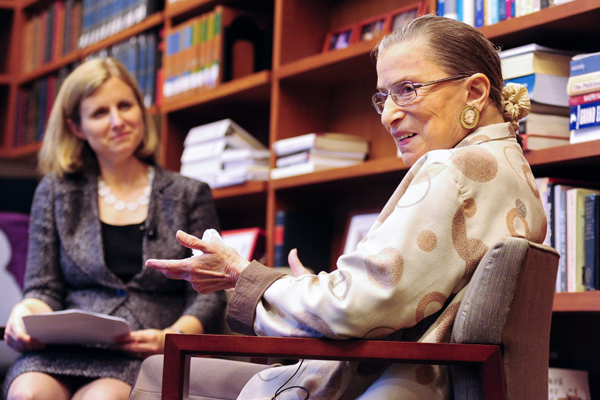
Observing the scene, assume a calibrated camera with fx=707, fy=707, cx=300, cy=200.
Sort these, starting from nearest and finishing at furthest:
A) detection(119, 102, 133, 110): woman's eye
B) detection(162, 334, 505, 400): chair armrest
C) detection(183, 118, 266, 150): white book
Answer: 1. detection(162, 334, 505, 400): chair armrest
2. detection(119, 102, 133, 110): woman's eye
3. detection(183, 118, 266, 150): white book

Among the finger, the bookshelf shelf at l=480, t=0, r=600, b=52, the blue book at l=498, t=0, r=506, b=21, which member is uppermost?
the blue book at l=498, t=0, r=506, b=21

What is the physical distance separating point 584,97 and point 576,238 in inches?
14.4

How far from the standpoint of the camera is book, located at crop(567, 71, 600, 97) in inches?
71.1

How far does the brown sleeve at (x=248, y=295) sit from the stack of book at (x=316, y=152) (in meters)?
1.36

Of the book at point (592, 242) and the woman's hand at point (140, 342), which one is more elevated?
the book at point (592, 242)

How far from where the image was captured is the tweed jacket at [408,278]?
107cm

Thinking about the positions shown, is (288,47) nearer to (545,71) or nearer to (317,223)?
(317,223)

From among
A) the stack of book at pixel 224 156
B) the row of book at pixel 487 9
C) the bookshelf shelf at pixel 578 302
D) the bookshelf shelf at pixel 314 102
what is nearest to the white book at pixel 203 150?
the stack of book at pixel 224 156

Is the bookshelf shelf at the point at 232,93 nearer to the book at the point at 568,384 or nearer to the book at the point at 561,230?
the book at the point at 561,230

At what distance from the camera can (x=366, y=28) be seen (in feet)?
8.95

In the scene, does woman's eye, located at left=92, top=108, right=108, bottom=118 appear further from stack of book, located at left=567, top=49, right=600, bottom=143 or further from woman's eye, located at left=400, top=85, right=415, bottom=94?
stack of book, located at left=567, top=49, right=600, bottom=143

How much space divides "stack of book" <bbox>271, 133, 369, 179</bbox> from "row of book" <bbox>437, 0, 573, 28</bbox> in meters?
0.61

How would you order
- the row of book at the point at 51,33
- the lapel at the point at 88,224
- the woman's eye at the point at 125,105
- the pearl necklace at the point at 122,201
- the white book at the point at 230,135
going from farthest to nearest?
the row of book at the point at 51,33 < the white book at the point at 230,135 < the woman's eye at the point at 125,105 < the pearl necklace at the point at 122,201 < the lapel at the point at 88,224

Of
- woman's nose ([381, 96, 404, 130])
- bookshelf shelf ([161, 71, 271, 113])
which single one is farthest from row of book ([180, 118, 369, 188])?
woman's nose ([381, 96, 404, 130])
